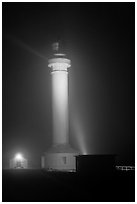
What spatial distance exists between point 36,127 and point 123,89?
Answer: 1011 cm

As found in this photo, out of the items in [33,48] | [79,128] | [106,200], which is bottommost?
[106,200]

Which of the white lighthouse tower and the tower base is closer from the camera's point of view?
the tower base

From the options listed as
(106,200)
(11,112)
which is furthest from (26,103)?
(106,200)

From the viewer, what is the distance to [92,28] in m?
40.2

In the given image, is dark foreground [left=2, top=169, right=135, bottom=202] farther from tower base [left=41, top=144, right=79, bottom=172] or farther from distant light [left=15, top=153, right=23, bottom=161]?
distant light [left=15, top=153, right=23, bottom=161]

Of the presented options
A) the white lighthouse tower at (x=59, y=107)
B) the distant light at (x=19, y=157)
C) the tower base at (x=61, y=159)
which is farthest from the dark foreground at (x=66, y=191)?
the distant light at (x=19, y=157)

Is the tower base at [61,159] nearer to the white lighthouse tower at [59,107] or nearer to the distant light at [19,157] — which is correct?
the white lighthouse tower at [59,107]

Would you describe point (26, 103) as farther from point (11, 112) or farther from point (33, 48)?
point (33, 48)

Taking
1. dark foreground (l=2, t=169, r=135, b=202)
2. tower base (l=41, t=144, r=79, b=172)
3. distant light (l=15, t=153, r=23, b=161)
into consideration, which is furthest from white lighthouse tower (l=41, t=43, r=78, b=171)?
dark foreground (l=2, t=169, r=135, b=202)

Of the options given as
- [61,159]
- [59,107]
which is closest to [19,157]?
[61,159]

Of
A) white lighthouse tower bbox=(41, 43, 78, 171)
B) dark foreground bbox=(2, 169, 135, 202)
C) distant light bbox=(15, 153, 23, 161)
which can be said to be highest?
white lighthouse tower bbox=(41, 43, 78, 171)

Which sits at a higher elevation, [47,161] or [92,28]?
[92,28]

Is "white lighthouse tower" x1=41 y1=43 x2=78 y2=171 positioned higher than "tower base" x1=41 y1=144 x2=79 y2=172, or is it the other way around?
"white lighthouse tower" x1=41 y1=43 x2=78 y2=171

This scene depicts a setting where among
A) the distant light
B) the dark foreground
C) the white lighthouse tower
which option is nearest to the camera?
the dark foreground
